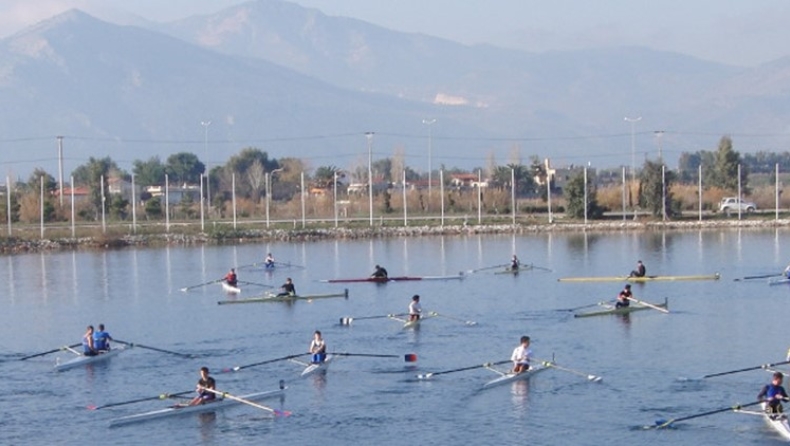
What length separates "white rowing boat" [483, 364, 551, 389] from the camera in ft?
97.4

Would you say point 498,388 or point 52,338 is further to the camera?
point 52,338

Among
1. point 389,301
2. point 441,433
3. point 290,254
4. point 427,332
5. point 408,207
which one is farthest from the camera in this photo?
point 408,207

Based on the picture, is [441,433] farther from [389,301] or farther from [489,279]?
[489,279]

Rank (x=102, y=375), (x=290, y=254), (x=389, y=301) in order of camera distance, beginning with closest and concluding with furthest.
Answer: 1. (x=102, y=375)
2. (x=389, y=301)
3. (x=290, y=254)

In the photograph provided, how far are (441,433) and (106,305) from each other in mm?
26350

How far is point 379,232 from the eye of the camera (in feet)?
281

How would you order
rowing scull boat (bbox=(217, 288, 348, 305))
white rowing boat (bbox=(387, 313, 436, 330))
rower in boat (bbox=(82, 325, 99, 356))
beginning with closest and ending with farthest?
rower in boat (bbox=(82, 325, 99, 356)) < white rowing boat (bbox=(387, 313, 436, 330)) < rowing scull boat (bbox=(217, 288, 348, 305))

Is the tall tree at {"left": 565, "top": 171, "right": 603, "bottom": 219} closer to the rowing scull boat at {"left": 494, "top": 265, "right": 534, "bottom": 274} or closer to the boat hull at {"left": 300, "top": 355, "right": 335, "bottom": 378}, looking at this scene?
the rowing scull boat at {"left": 494, "top": 265, "right": 534, "bottom": 274}

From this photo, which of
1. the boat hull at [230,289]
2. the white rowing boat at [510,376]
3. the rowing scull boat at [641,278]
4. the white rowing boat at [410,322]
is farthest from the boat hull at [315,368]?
the rowing scull boat at [641,278]

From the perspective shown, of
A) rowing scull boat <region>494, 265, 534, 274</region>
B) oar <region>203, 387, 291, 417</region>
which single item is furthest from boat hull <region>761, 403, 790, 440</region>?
rowing scull boat <region>494, 265, 534, 274</region>

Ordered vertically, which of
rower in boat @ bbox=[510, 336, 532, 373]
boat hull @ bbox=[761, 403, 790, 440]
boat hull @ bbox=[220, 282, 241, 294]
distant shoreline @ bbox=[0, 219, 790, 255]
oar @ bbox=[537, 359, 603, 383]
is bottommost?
boat hull @ bbox=[761, 403, 790, 440]

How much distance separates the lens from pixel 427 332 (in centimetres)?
3847

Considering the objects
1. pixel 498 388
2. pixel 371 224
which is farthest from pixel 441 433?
pixel 371 224

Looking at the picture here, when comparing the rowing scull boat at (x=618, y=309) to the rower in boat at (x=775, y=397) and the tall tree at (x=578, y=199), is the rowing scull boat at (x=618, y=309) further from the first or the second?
the tall tree at (x=578, y=199)
